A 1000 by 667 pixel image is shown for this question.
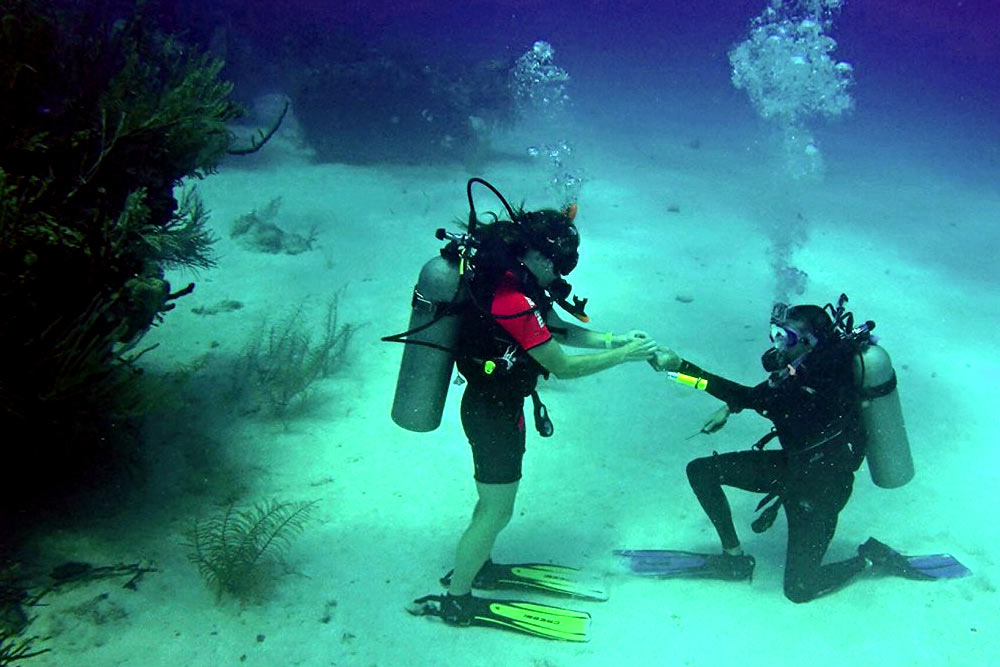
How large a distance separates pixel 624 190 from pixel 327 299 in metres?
9.81

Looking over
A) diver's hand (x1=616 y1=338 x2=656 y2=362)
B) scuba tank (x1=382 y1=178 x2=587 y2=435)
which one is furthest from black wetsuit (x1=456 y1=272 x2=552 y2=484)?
diver's hand (x1=616 y1=338 x2=656 y2=362)

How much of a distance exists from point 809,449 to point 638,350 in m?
1.55

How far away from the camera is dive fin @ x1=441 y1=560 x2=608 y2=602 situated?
4.05 meters

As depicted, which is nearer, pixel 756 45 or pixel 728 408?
pixel 728 408

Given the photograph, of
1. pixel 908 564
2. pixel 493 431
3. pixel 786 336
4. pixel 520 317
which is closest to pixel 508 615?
pixel 493 431

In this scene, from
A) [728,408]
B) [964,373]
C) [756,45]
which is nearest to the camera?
[728,408]

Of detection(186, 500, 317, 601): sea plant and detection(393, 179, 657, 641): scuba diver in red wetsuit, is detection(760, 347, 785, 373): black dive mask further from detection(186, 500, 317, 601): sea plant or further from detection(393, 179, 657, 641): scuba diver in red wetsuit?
detection(186, 500, 317, 601): sea plant

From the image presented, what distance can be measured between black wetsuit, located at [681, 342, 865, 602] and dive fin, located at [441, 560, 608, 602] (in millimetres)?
1139

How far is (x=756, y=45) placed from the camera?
64.8 ft

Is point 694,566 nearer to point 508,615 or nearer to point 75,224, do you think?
point 508,615

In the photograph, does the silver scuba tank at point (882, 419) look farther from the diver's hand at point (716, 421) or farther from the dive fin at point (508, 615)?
the dive fin at point (508, 615)

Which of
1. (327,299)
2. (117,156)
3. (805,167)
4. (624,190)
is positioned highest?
(805,167)

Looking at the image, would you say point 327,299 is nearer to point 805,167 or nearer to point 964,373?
point 964,373

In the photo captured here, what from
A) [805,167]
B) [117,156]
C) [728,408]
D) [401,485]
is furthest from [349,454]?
[805,167]
